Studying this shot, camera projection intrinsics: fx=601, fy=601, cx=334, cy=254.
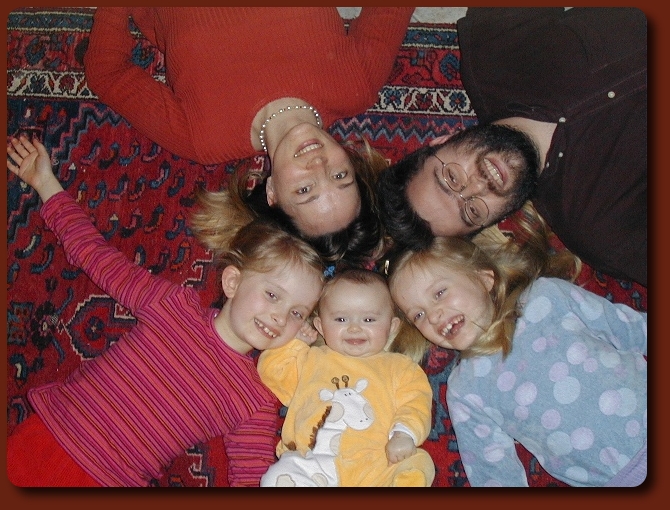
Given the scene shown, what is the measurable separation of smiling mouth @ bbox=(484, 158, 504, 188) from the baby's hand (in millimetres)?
844

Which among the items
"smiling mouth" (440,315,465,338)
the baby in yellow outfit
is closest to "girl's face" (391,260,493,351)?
"smiling mouth" (440,315,465,338)

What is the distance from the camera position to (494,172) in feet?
6.12

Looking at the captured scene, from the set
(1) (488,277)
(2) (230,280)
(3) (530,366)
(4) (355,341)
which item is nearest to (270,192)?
(2) (230,280)

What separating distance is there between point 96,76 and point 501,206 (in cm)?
147

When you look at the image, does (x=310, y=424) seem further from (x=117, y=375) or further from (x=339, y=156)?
(x=339, y=156)

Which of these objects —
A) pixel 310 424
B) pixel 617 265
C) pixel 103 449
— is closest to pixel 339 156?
pixel 310 424

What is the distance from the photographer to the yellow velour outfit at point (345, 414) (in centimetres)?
189

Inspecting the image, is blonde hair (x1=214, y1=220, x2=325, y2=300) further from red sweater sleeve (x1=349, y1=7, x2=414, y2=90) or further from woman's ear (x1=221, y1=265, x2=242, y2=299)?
red sweater sleeve (x1=349, y1=7, x2=414, y2=90)

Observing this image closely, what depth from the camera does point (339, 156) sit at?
186 centimetres

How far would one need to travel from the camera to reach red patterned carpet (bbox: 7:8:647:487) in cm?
217

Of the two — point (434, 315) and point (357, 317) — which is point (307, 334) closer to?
point (357, 317)

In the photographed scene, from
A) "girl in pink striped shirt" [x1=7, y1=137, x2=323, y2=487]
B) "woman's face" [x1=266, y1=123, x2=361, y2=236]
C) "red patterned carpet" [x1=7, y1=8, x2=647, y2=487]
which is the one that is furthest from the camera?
"red patterned carpet" [x1=7, y1=8, x2=647, y2=487]

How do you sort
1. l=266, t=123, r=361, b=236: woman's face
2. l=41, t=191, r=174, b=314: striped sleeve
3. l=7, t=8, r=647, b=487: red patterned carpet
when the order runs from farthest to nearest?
l=7, t=8, r=647, b=487: red patterned carpet → l=41, t=191, r=174, b=314: striped sleeve → l=266, t=123, r=361, b=236: woman's face

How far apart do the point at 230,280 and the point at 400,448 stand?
2.61ft
